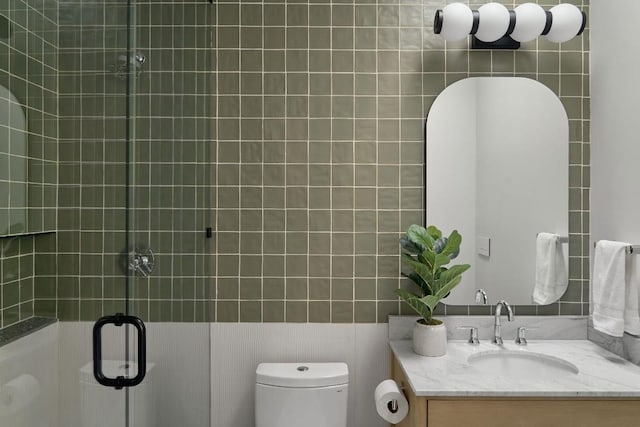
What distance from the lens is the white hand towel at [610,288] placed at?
1675mm

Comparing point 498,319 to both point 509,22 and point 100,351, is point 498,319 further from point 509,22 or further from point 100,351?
point 100,351

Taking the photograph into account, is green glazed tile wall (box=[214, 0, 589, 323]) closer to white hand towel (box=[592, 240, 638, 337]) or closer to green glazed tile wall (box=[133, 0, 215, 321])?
green glazed tile wall (box=[133, 0, 215, 321])

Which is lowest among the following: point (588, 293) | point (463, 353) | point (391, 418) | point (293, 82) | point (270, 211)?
point (391, 418)

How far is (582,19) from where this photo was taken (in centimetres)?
185

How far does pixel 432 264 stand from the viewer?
1.77 metres

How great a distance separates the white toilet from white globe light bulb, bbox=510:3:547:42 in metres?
1.47

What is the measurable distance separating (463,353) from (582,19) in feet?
4.42

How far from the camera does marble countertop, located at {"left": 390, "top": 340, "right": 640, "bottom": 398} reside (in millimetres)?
1462

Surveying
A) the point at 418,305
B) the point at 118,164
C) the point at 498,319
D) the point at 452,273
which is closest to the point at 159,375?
the point at 118,164

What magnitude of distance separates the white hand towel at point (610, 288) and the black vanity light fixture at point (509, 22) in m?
0.82

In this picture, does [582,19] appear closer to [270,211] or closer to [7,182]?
[270,211]

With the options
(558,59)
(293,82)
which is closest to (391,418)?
(293,82)

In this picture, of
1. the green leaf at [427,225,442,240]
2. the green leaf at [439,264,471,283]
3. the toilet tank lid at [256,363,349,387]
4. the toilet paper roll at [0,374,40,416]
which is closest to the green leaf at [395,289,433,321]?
the green leaf at [439,264,471,283]

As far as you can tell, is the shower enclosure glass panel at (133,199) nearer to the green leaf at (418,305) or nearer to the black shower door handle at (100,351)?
the black shower door handle at (100,351)
